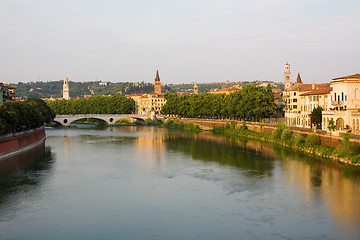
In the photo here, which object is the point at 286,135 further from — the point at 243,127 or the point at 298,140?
the point at 243,127

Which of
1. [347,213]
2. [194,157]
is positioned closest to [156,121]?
[194,157]

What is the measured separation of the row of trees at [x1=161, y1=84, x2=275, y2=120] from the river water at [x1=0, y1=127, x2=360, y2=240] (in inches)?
884

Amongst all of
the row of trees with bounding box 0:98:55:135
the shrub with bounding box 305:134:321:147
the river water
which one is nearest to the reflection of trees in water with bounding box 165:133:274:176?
the river water

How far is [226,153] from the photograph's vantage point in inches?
1818

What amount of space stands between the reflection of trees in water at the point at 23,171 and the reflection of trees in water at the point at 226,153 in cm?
1439

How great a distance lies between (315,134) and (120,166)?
753 inches

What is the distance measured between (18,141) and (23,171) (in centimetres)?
1075

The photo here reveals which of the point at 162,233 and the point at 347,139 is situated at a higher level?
the point at 347,139

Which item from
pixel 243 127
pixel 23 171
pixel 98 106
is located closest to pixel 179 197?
pixel 23 171

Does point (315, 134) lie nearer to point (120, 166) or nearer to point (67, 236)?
point (120, 166)

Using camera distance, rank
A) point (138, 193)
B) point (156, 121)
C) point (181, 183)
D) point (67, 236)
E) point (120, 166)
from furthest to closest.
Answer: point (156, 121)
point (120, 166)
point (181, 183)
point (138, 193)
point (67, 236)

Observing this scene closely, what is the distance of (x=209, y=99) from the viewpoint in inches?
3504

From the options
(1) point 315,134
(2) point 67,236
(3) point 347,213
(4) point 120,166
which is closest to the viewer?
(2) point 67,236

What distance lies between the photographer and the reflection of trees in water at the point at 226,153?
3797cm
